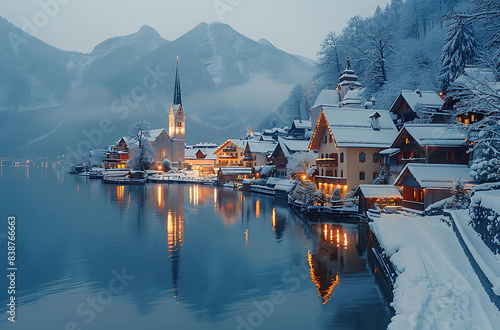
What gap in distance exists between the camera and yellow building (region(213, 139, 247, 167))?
332ft

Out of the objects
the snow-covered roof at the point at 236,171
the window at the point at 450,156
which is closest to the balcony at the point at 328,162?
the window at the point at 450,156

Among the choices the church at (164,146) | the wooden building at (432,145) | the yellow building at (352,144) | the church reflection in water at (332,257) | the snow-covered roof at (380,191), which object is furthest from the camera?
the church at (164,146)

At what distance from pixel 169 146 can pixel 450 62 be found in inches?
3878

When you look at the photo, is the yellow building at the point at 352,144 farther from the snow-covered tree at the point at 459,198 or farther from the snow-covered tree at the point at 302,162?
the snow-covered tree at the point at 459,198

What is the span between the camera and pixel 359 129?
149 ft

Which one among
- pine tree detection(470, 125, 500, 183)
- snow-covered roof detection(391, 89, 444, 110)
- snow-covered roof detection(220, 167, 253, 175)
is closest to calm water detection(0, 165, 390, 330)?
pine tree detection(470, 125, 500, 183)

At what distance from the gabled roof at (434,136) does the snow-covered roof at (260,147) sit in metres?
50.5

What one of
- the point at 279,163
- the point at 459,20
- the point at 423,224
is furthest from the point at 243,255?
the point at 279,163

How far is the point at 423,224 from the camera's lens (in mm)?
24422

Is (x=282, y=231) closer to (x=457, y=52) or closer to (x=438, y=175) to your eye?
(x=438, y=175)

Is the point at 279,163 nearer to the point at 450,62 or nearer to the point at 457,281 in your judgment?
the point at 450,62

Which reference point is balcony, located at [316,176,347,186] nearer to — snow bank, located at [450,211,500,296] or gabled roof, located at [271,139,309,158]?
gabled roof, located at [271,139,309,158]

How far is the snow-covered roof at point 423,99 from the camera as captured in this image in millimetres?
45094

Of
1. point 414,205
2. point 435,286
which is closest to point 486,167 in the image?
point 414,205
